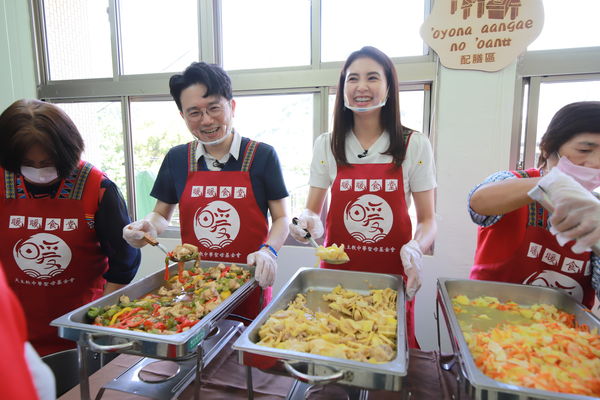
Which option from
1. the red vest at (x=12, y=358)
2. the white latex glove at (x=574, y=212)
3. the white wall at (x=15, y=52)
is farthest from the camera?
the white wall at (x=15, y=52)

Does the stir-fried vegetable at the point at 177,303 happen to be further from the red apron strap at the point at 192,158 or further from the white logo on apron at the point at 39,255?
the red apron strap at the point at 192,158

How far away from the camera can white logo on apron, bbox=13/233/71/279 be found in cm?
159

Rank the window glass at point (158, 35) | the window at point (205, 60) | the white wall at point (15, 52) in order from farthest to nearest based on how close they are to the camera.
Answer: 1. the white wall at point (15, 52)
2. the window glass at point (158, 35)
3. the window at point (205, 60)

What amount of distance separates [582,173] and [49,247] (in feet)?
7.89

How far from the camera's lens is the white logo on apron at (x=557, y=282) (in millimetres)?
1431

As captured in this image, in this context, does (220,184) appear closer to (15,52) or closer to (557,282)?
(557,282)

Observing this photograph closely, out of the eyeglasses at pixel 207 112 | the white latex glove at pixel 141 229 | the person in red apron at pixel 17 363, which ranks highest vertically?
the eyeglasses at pixel 207 112

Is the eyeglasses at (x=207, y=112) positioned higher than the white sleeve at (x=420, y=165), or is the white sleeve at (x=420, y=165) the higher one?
the eyeglasses at (x=207, y=112)

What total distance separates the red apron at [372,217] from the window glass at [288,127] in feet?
4.34

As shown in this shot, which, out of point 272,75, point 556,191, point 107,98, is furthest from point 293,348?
point 107,98

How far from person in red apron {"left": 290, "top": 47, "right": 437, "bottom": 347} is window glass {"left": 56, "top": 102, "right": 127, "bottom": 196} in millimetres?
2815

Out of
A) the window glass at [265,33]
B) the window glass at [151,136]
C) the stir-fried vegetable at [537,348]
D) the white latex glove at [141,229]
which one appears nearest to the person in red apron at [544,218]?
the stir-fried vegetable at [537,348]

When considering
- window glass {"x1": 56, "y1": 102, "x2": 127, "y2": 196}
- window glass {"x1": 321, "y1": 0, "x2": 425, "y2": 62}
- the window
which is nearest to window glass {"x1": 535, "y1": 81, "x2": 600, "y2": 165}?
the window

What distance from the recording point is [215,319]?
3.71 feet
